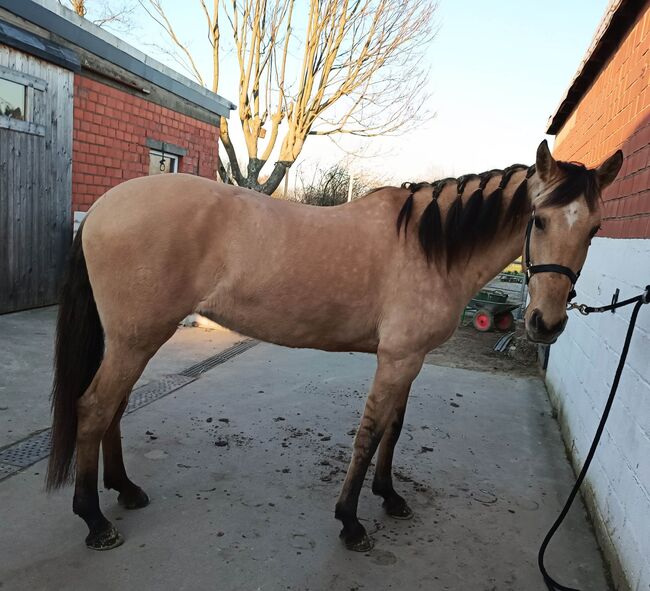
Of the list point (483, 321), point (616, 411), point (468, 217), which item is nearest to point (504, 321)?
point (483, 321)

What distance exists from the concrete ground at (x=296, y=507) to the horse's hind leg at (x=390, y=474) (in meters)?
0.06

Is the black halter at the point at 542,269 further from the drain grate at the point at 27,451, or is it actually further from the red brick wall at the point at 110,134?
the red brick wall at the point at 110,134

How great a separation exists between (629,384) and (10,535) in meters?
2.89

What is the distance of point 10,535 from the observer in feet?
6.75

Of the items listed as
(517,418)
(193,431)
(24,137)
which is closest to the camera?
(193,431)

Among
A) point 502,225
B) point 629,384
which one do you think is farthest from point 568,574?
point 502,225

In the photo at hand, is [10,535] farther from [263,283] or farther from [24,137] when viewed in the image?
[24,137]

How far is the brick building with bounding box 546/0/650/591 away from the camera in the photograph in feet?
6.70

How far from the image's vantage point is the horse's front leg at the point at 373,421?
2221 mm

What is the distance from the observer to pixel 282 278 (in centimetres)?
216

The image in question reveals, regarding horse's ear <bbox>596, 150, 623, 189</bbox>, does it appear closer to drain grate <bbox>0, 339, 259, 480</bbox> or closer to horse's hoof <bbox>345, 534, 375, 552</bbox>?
horse's hoof <bbox>345, 534, 375, 552</bbox>

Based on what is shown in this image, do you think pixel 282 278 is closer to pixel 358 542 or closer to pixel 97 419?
pixel 97 419

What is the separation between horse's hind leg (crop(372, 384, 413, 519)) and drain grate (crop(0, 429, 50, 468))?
6.21 feet

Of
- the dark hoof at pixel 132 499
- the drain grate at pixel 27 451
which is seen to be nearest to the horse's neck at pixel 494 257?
the dark hoof at pixel 132 499
